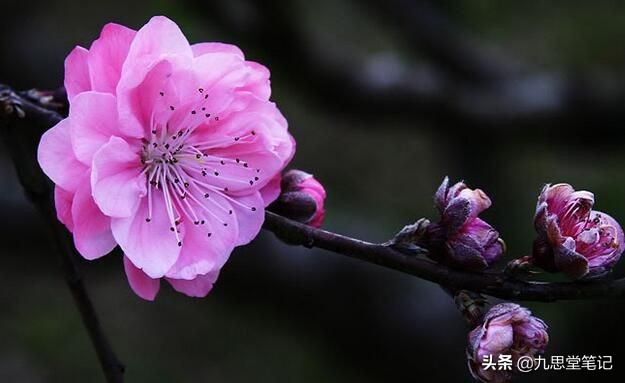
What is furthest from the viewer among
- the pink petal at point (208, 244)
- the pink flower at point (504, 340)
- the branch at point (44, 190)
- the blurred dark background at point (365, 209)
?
the blurred dark background at point (365, 209)

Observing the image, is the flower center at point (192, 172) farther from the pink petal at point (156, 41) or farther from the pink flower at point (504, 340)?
the pink flower at point (504, 340)

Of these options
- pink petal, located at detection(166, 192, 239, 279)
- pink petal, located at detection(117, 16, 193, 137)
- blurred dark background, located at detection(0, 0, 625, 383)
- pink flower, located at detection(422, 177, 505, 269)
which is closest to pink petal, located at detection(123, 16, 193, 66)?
pink petal, located at detection(117, 16, 193, 137)

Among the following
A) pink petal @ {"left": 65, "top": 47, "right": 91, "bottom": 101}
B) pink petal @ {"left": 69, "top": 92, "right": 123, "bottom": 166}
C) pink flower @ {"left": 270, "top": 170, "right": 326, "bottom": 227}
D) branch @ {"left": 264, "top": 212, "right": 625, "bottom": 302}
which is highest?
pink petal @ {"left": 65, "top": 47, "right": 91, "bottom": 101}

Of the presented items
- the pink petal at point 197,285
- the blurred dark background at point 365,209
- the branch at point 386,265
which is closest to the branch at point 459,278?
the branch at point 386,265

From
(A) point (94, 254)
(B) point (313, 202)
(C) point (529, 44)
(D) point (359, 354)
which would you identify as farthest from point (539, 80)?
(A) point (94, 254)

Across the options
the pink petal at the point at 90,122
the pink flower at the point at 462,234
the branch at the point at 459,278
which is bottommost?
the branch at the point at 459,278

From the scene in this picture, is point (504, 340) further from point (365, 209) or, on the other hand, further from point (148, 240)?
point (365, 209)

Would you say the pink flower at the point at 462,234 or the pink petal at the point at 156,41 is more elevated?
the pink petal at the point at 156,41

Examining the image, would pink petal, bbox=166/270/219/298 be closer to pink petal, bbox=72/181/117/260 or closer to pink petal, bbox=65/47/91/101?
pink petal, bbox=72/181/117/260

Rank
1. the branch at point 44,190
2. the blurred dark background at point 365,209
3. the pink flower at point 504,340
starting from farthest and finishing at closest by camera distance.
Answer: the blurred dark background at point 365,209, the branch at point 44,190, the pink flower at point 504,340
